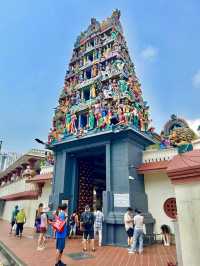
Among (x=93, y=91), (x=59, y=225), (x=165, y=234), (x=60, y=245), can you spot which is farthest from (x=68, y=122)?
(x=60, y=245)

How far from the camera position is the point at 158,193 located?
10359 millimetres

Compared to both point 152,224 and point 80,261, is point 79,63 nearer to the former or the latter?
point 152,224

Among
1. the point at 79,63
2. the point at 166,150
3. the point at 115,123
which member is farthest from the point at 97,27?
the point at 166,150

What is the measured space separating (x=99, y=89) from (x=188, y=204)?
10.7 m

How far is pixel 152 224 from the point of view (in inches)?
392

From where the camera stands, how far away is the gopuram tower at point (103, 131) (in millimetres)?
Result: 9922

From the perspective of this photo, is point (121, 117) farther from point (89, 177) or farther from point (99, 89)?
point (89, 177)

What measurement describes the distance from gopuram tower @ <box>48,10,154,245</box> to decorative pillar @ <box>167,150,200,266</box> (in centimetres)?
575

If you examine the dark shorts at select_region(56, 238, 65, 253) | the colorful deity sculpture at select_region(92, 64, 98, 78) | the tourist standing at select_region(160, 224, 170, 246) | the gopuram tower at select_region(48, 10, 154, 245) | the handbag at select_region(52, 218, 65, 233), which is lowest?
the tourist standing at select_region(160, 224, 170, 246)

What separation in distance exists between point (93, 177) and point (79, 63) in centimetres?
902

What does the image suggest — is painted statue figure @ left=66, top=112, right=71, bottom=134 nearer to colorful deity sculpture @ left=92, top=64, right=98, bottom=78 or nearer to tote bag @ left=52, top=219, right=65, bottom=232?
colorful deity sculpture @ left=92, top=64, right=98, bottom=78

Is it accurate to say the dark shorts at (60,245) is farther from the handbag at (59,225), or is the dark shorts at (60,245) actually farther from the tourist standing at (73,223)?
the tourist standing at (73,223)

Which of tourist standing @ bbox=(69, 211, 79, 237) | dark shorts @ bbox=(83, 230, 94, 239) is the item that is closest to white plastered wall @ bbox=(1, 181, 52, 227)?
tourist standing @ bbox=(69, 211, 79, 237)

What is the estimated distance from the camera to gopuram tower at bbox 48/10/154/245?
32.6 ft
